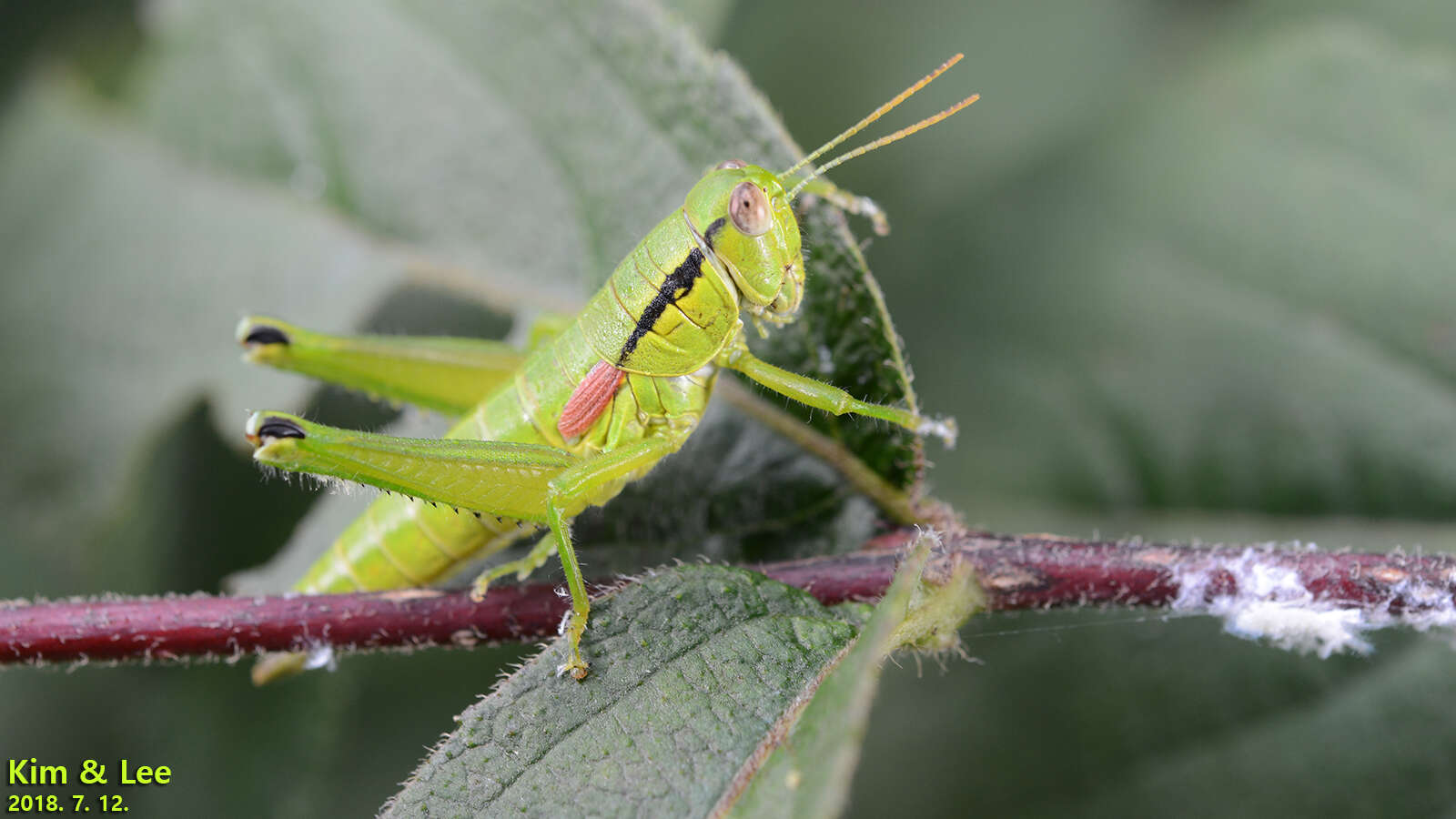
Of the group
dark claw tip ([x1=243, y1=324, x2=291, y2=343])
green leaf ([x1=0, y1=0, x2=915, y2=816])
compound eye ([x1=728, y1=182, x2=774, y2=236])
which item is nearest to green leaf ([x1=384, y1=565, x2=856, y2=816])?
green leaf ([x1=0, y1=0, x2=915, y2=816])

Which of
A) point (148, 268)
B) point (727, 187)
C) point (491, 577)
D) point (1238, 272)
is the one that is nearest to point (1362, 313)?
point (1238, 272)

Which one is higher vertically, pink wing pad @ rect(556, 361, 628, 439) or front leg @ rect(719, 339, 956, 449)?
pink wing pad @ rect(556, 361, 628, 439)

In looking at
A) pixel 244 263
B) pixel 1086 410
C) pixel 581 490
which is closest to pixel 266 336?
pixel 244 263

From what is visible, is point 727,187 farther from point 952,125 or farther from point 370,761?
point 370,761

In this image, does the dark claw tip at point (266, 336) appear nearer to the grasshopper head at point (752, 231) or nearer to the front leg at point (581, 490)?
the front leg at point (581, 490)

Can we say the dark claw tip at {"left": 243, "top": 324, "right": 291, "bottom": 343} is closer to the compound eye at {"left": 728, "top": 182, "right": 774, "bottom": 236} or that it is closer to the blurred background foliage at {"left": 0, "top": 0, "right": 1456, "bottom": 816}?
the blurred background foliage at {"left": 0, "top": 0, "right": 1456, "bottom": 816}
